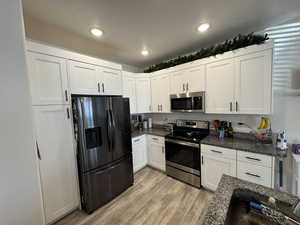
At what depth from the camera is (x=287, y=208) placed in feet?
2.30

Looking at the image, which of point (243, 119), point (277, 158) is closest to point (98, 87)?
point (243, 119)

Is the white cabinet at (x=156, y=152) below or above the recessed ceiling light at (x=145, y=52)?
below

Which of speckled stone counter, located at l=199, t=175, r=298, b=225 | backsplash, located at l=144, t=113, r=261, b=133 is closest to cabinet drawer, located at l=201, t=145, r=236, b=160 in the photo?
backsplash, located at l=144, t=113, r=261, b=133

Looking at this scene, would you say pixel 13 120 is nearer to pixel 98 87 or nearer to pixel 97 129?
pixel 97 129

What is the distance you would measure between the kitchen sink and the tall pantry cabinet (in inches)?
77.7

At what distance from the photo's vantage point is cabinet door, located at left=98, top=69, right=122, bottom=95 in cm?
222

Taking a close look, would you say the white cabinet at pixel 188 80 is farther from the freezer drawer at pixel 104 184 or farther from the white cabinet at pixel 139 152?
the freezer drawer at pixel 104 184

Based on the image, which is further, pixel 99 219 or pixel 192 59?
pixel 192 59

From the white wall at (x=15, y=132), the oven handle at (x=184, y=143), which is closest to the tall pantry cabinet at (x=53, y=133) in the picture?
the white wall at (x=15, y=132)

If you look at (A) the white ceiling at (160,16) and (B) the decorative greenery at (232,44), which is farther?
(B) the decorative greenery at (232,44)

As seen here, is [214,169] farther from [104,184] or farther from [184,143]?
[104,184]

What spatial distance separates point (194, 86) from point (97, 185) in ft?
7.98

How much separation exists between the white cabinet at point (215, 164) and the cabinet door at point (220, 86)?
2.28 feet

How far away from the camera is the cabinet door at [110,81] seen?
7.29 feet
